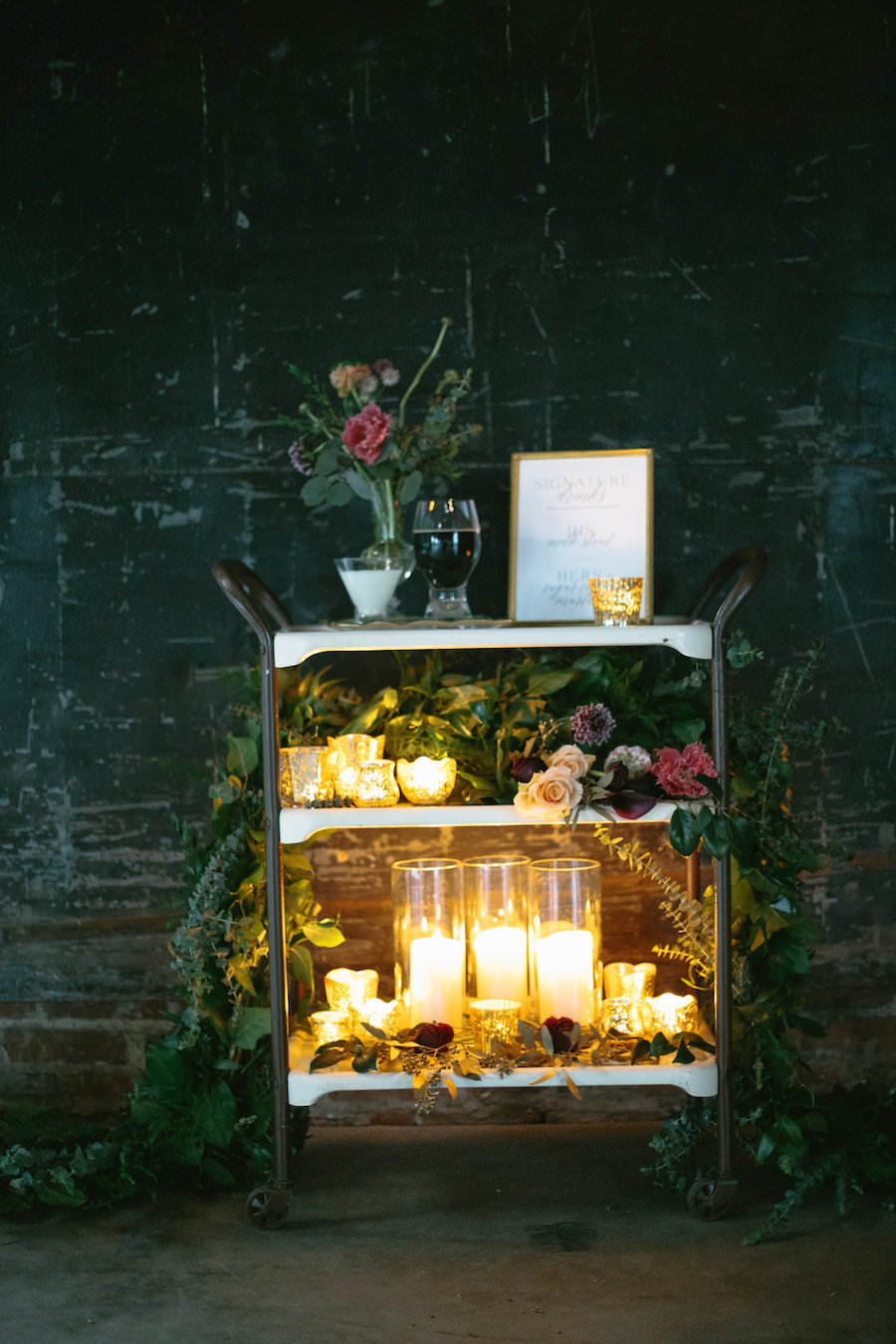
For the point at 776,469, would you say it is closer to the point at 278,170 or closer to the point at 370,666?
the point at 370,666

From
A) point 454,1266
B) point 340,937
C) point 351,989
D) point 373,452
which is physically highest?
point 373,452

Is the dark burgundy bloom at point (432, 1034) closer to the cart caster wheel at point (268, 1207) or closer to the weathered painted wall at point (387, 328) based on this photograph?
the cart caster wheel at point (268, 1207)

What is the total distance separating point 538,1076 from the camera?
2.39 meters

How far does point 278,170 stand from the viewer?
113 inches

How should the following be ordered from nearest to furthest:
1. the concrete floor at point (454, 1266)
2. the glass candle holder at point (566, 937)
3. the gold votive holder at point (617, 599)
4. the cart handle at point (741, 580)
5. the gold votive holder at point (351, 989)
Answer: the concrete floor at point (454, 1266), the cart handle at point (741, 580), the gold votive holder at point (617, 599), the glass candle holder at point (566, 937), the gold votive holder at point (351, 989)

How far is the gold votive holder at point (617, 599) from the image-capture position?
2.43 m

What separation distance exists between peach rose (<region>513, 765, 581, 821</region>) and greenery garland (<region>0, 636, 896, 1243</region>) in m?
0.13

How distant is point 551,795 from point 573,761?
3.5 inches

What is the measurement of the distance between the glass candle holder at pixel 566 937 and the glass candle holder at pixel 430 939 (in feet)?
0.55

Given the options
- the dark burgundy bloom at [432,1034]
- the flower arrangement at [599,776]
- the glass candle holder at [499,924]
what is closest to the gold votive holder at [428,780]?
the flower arrangement at [599,776]

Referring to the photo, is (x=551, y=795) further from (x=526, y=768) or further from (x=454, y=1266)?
(x=454, y=1266)

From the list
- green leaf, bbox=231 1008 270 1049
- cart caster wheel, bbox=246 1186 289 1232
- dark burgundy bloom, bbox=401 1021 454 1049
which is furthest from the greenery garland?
dark burgundy bloom, bbox=401 1021 454 1049

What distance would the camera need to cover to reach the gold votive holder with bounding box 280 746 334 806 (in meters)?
2.45

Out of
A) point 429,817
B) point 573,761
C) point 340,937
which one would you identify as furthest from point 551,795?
point 340,937
